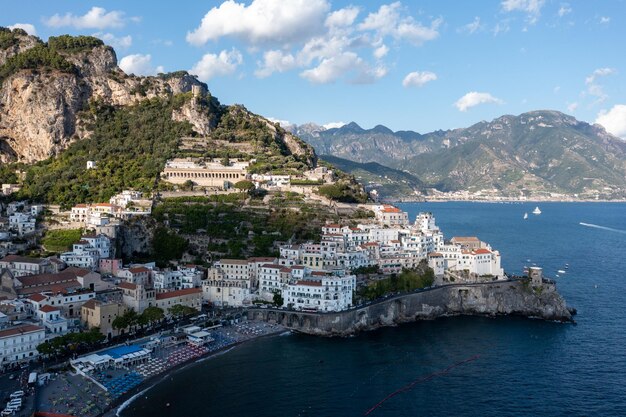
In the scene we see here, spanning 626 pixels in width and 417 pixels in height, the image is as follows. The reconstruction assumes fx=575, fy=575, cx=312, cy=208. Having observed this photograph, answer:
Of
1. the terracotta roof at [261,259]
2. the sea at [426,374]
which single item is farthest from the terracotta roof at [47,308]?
the terracotta roof at [261,259]

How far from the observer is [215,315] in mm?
43125

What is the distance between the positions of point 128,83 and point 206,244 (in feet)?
118

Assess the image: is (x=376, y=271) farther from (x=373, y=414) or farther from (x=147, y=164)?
(x=147, y=164)

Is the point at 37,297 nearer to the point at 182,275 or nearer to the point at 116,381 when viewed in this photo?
the point at 116,381

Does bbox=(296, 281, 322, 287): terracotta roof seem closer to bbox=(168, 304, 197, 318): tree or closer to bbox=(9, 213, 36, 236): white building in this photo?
bbox=(168, 304, 197, 318): tree

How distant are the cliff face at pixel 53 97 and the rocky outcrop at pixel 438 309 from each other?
130ft

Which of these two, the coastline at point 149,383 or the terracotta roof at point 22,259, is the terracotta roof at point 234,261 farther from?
the terracotta roof at point 22,259

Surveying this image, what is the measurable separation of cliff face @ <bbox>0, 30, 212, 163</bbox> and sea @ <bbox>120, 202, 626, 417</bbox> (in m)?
44.5

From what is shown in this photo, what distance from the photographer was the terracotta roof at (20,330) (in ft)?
107

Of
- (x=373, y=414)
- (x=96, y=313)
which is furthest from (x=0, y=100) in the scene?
(x=373, y=414)

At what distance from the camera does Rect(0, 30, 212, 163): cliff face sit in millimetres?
72188

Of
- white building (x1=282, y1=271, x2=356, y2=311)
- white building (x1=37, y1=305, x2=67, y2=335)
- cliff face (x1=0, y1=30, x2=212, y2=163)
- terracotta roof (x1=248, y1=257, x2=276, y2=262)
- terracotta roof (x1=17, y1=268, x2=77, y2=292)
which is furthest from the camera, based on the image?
cliff face (x1=0, y1=30, x2=212, y2=163)

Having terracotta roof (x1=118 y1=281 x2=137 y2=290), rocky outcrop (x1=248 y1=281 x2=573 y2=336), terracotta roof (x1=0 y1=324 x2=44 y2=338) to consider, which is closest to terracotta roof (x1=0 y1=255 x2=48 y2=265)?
terracotta roof (x1=118 y1=281 x2=137 y2=290)

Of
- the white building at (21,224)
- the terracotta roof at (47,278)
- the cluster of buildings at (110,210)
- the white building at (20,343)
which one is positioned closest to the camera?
Answer: the white building at (20,343)
